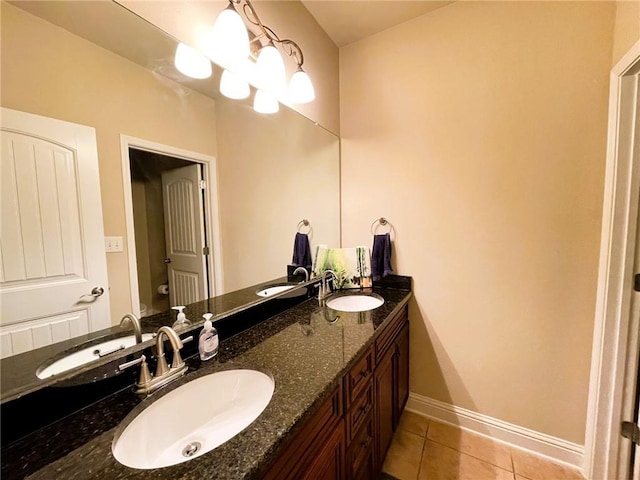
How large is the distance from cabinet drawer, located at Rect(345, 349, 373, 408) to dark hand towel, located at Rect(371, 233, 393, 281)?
Answer: 750 millimetres

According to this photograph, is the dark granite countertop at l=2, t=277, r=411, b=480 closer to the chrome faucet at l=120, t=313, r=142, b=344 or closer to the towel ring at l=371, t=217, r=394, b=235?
the chrome faucet at l=120, t=313, r=142, b=344

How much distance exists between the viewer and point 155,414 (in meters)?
0.73

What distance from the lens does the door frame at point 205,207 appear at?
0.84m

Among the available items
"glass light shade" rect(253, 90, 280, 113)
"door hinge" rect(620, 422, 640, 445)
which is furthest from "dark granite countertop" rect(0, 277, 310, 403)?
"door hinge" rect(620, 422, 640, 445)

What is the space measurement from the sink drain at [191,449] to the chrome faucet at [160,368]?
0.18 metres

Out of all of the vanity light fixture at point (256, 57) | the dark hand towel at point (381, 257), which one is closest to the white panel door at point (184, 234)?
the vanity light fixture at point (256, 57)

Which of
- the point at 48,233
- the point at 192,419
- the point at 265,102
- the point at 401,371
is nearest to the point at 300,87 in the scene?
the point at 265,102

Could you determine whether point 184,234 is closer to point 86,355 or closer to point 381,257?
point 86,355

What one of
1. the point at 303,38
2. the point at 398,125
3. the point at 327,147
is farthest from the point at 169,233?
the point at 398,125

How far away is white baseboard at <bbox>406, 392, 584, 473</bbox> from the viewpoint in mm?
1466

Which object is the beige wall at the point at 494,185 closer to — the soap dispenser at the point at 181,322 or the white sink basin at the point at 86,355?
A: the soap dispenser at the point at 181,322

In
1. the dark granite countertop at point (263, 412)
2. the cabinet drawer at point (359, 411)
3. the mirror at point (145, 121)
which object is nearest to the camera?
the dark granite countertop at point (263, 412)

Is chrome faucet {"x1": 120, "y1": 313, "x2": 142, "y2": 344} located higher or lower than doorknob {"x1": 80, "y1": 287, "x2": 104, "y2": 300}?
lower

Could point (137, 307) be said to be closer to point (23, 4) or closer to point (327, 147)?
point (23, 4)
